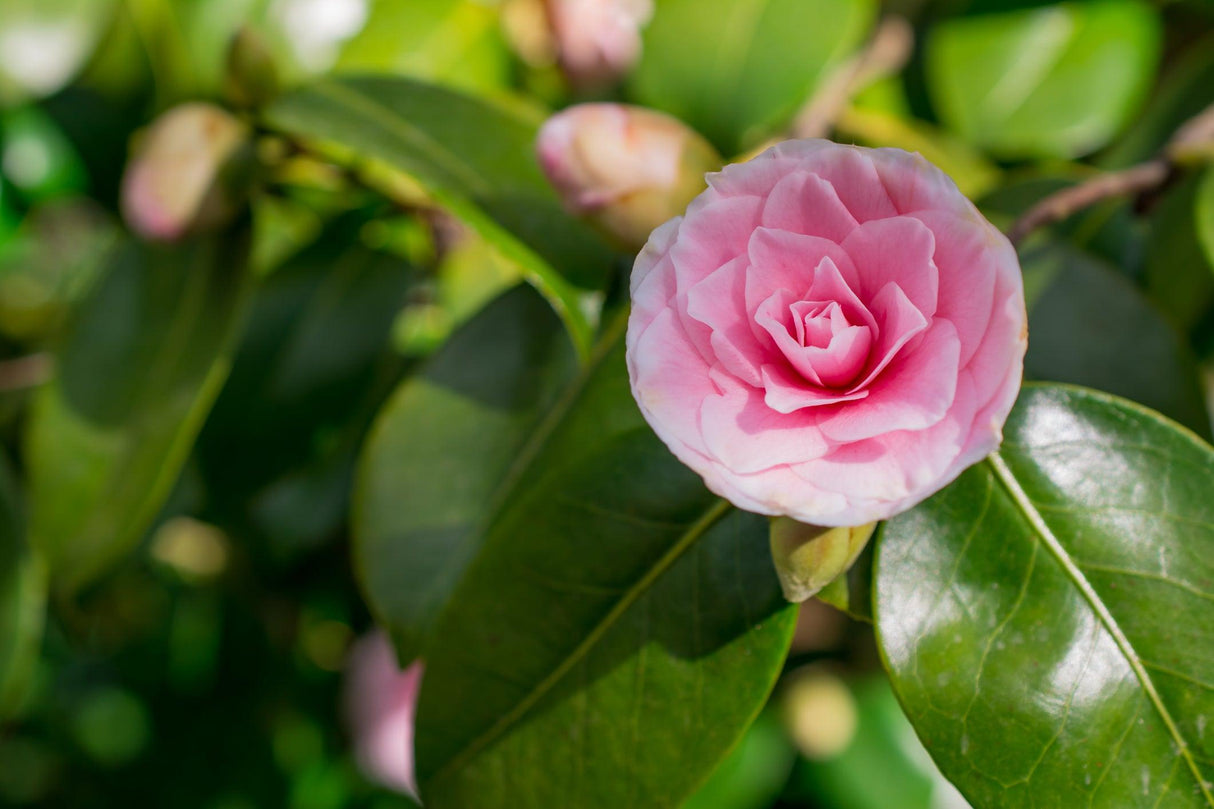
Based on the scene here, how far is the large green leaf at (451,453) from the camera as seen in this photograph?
58 centimetres

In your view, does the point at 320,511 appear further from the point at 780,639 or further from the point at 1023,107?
the point at 1023,107

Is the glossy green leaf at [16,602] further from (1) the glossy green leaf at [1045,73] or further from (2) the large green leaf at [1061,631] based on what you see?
(1) the glossy green leaf at [1045,73]

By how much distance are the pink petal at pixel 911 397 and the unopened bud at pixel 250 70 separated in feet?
1.74

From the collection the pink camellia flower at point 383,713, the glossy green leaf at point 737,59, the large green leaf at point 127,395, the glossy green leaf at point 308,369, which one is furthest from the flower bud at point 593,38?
the pink camellia flower at point 383,713

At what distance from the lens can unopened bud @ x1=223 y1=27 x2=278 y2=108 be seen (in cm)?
68

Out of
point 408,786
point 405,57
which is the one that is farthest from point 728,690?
point 408,786

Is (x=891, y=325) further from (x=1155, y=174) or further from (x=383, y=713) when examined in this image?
(x=383, y=713)

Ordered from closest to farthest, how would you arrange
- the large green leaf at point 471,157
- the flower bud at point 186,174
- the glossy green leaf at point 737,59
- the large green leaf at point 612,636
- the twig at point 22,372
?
the large green leaf at point 612,636 → the large green leaf at point 471,157 → the flower bud at point 186,174 → the glossy green leaf at point 737,59 → the twig at point 22,372

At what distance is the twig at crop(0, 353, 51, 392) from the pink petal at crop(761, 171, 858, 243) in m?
0.94

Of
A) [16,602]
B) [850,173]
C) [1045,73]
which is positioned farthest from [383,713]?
[1045,73]

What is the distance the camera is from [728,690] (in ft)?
1.44

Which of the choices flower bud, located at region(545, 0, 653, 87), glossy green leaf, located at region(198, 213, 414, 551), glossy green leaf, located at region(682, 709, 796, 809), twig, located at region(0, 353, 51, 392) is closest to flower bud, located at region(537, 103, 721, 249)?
glossy green leaf, located at region(198, 213, 414, 551)

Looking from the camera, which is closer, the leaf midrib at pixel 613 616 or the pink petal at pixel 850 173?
the pink petal at pixel 850 173

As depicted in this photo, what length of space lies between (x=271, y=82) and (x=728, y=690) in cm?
54
